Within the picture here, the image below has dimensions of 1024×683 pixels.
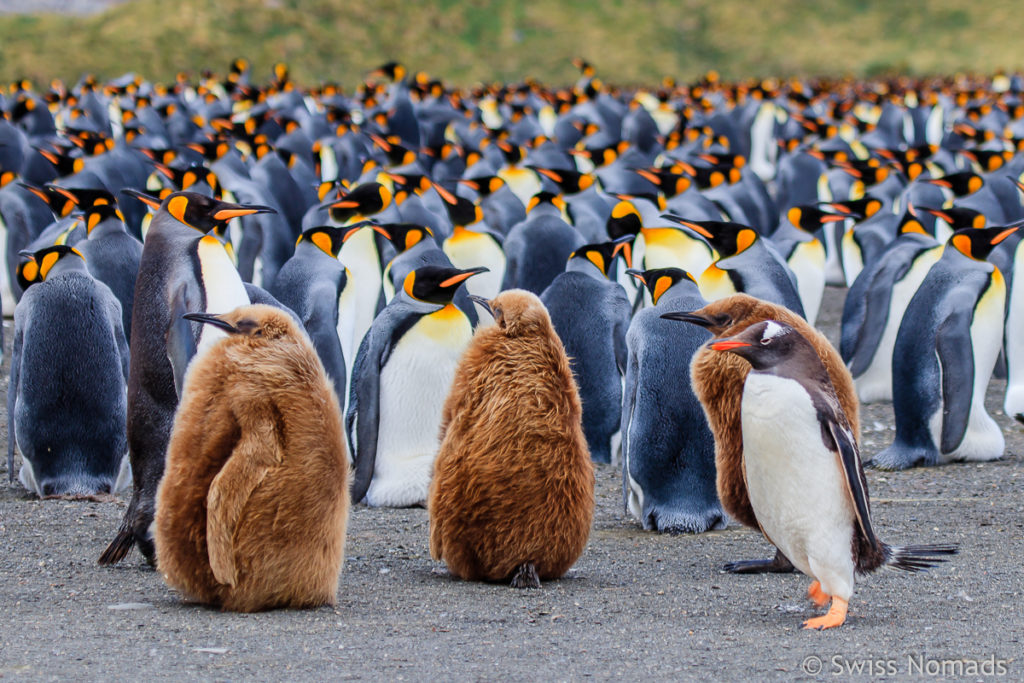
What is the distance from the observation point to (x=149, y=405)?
4277 millimetres

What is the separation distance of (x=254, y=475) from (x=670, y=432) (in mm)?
1962

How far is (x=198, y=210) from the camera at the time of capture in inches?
174

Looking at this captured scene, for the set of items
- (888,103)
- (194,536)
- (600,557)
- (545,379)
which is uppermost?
(888,103)

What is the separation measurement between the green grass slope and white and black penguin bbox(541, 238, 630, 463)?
25.2m

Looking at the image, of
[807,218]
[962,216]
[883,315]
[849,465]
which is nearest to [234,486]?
[849,465]

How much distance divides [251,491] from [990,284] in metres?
4.21

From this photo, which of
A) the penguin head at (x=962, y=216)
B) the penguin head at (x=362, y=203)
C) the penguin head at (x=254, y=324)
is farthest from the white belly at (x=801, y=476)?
the penguin head at (x=362, y=203)

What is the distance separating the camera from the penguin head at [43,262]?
17.4ft

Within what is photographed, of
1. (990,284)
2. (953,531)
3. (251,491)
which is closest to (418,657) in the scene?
(251,491)

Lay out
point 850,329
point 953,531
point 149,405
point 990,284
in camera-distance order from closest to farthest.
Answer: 1. point 149,405
2. point 953,531
3. point 990,284
4. point 850,329

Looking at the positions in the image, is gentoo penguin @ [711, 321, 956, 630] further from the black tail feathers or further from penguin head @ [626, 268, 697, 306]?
penguin head @ [626, 268, 697, 306]

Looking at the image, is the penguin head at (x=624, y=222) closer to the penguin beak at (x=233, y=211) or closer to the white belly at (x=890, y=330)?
the white belly at (x=890, y=330)

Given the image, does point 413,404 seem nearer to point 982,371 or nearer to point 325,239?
point 325,239

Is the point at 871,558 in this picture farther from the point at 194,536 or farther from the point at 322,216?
the point at 322,216
